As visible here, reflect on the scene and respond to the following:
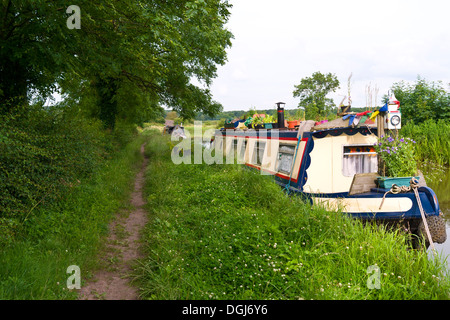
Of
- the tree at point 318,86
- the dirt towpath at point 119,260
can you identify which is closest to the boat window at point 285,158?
the dirt towpath at point 119,260

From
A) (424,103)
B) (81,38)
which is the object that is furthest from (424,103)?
A: (81,38)

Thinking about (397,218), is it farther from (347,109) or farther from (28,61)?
(28,61)

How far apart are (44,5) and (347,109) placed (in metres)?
5.70

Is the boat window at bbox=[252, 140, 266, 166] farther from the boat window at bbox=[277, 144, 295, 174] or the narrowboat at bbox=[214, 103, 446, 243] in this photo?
the narrowboat at bbox=[214, 103, 446, 243]

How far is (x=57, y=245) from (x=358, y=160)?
5.41 meters

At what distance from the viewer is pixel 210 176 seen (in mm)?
7887

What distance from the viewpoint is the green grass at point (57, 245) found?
2973mm

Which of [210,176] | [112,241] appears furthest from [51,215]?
[210,176]

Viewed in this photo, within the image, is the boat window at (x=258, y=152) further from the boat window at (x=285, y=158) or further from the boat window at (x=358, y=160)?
the boat window at (x=358, y=160)

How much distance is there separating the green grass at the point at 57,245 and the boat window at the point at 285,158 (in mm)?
3876

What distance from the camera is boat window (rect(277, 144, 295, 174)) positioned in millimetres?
6352
